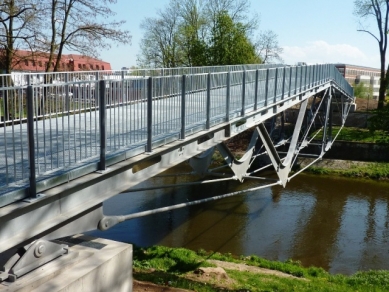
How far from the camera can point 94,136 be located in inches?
226

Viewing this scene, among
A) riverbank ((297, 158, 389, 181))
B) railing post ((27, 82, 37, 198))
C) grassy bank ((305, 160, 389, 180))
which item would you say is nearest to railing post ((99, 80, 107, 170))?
railing post ((27, 82, 37, 198))

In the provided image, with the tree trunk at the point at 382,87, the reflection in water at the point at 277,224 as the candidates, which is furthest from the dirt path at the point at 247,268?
the tree trunk at the point at 382,87

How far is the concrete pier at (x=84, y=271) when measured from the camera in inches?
182

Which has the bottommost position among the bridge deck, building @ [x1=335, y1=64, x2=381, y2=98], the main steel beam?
the main steel beam

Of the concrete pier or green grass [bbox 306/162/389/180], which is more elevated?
the concrete pier

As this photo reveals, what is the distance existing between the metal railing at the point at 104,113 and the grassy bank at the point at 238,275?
316cm

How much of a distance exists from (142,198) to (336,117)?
1927cm

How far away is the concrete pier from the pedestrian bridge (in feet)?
1.33

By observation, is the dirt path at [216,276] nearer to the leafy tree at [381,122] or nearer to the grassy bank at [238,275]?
the grassy bank at [238,275]

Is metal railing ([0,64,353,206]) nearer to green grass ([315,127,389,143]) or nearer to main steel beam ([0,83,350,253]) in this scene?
main steel beam ([0,83,350,253])

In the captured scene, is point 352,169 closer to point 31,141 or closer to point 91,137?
point 91,137

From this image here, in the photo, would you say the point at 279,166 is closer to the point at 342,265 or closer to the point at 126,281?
the point at 342,265

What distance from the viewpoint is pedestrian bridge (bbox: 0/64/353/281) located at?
4.19 m

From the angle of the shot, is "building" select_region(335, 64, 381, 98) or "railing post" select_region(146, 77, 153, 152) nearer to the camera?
"railing post" select_region(146, 77, 153, 152)
